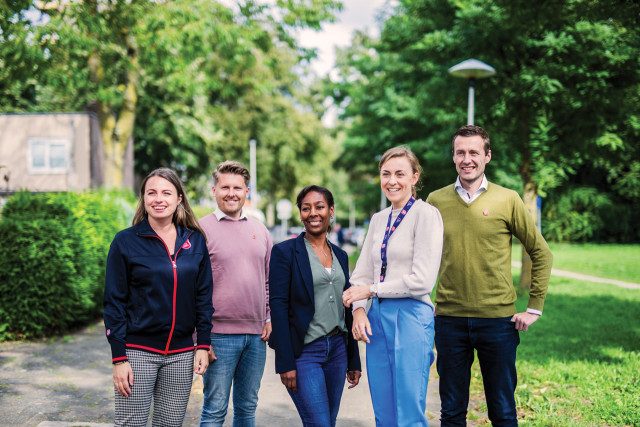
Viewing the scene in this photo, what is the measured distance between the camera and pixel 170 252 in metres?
3.06

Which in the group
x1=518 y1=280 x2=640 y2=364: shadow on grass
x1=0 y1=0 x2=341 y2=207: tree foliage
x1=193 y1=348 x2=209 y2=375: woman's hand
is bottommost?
x1=518 y1=280 x2=640 y2=364: shadow on grass

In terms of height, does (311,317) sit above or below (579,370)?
above

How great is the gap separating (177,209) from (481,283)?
181cm

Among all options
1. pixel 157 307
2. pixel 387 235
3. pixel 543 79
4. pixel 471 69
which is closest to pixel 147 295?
pixel 157 307

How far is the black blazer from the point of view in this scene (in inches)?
121

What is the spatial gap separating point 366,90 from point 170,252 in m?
22.1

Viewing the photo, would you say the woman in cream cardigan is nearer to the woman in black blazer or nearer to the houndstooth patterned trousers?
the woman in black blazer

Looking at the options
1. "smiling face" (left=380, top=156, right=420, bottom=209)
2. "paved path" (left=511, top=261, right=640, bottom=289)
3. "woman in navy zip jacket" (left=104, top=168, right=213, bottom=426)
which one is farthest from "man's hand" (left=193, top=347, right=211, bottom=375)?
"paved path" (left=511, top=261, right=640, bottom=289)

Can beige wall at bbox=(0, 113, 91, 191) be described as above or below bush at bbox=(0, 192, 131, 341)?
above

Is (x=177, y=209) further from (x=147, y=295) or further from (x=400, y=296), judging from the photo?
(x=400, y=296)

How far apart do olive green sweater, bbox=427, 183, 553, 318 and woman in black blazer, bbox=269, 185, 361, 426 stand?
671mm

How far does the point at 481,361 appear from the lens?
353cm

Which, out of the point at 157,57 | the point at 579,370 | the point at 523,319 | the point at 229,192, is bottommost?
the point at 579,370

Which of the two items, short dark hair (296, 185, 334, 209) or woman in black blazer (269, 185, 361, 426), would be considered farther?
short dark hair (296, 185, 334, 209)
